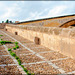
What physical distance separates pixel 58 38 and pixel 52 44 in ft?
2.03

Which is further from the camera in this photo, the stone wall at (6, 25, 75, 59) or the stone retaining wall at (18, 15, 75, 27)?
the stone retaining wall at (18, 15, 75, 27)

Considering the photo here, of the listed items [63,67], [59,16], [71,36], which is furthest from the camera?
[59,16]

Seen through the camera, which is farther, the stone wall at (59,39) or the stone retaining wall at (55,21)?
the stone retaining wall at (55,21)

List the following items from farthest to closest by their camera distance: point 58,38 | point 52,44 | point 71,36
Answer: point 52,44 → point 58,38 → point 71,36

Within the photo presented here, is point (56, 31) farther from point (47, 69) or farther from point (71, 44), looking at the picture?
point (47, 69)

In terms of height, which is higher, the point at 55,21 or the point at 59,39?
the point at 59,39

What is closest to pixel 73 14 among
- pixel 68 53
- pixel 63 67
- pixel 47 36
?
pixel 47 36

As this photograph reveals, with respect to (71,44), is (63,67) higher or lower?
lower

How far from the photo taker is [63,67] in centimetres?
355

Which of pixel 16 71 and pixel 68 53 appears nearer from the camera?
pixel 16 71

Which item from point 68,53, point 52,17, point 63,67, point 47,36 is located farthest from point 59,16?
point 63,67

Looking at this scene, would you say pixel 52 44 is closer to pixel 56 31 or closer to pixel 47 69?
pixel 56 31

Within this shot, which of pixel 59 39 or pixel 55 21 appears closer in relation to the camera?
pixel 59 39

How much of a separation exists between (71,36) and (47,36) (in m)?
1.93
